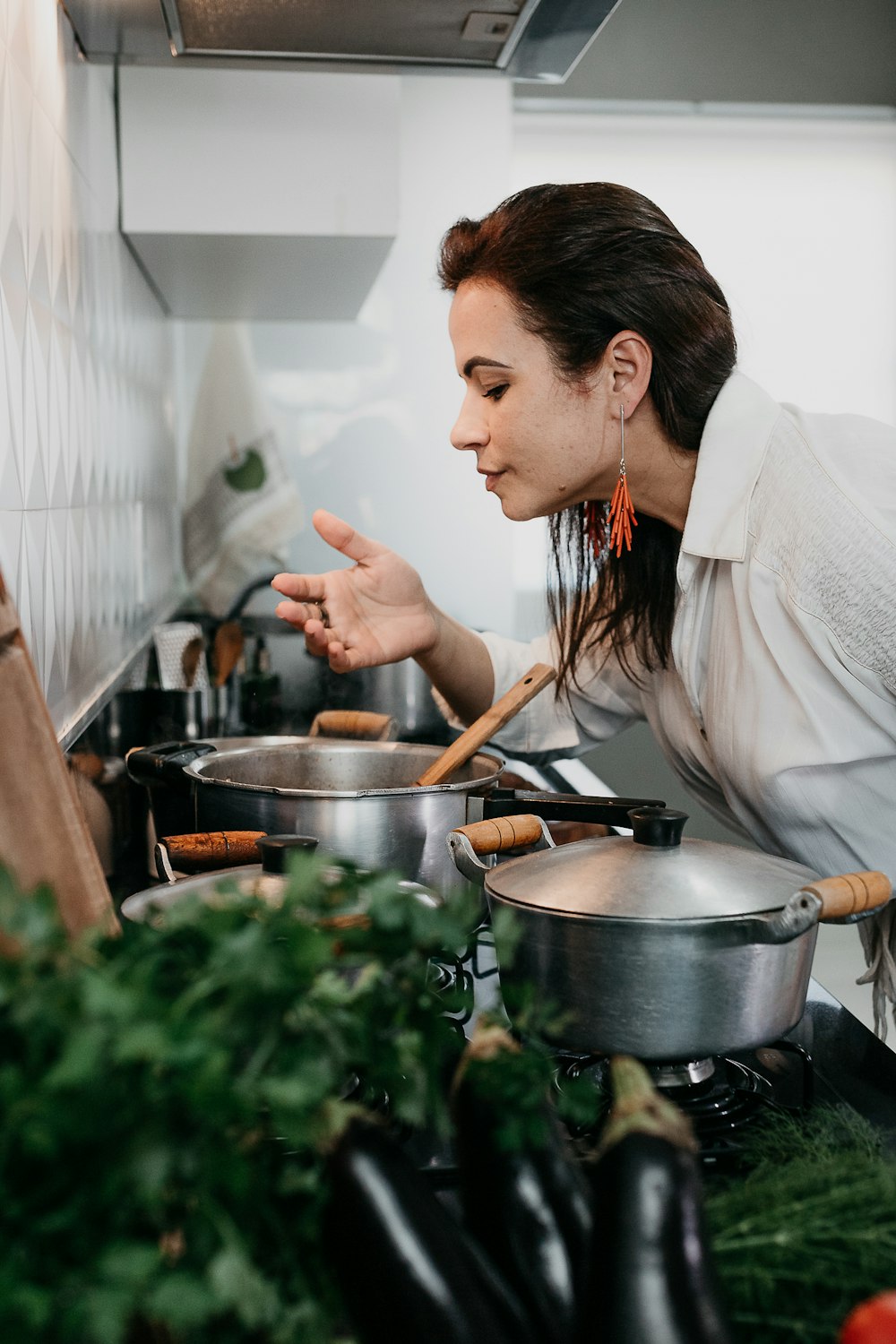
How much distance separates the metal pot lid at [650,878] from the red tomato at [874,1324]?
256mm

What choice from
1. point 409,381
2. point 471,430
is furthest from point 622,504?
point 409,381

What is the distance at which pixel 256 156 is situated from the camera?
1754mm

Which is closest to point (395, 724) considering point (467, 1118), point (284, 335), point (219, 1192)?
point (467, 1118)

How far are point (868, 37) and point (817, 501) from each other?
9.41ft

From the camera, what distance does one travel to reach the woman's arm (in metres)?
1.33

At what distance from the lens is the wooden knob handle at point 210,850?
0.86m

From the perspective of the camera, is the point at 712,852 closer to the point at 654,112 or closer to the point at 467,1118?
the point at 467,1118

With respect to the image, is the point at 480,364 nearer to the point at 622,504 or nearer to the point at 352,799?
the point at 622,504

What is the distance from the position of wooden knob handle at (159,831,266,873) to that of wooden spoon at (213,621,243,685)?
120 cm

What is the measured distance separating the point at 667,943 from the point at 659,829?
0.08m

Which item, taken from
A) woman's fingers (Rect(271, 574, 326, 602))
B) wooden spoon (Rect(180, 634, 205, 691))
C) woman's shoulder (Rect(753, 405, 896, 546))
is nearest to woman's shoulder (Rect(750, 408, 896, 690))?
woman's shoulder (Rect(753, 405, 896, 546))

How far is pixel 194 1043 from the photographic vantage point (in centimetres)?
32

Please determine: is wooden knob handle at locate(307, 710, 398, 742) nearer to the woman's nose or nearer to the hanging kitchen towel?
the woman's nose

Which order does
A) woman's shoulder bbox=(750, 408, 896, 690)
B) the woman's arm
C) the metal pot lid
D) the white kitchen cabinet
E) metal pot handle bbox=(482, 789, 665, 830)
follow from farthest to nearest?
the white kitchen cabinet → the woman's arm → woman's shoulder bbox=(750, 408, 896, 690) → metal pot handle bbox=(482, 789, 665, 830) → the metal pot lid
